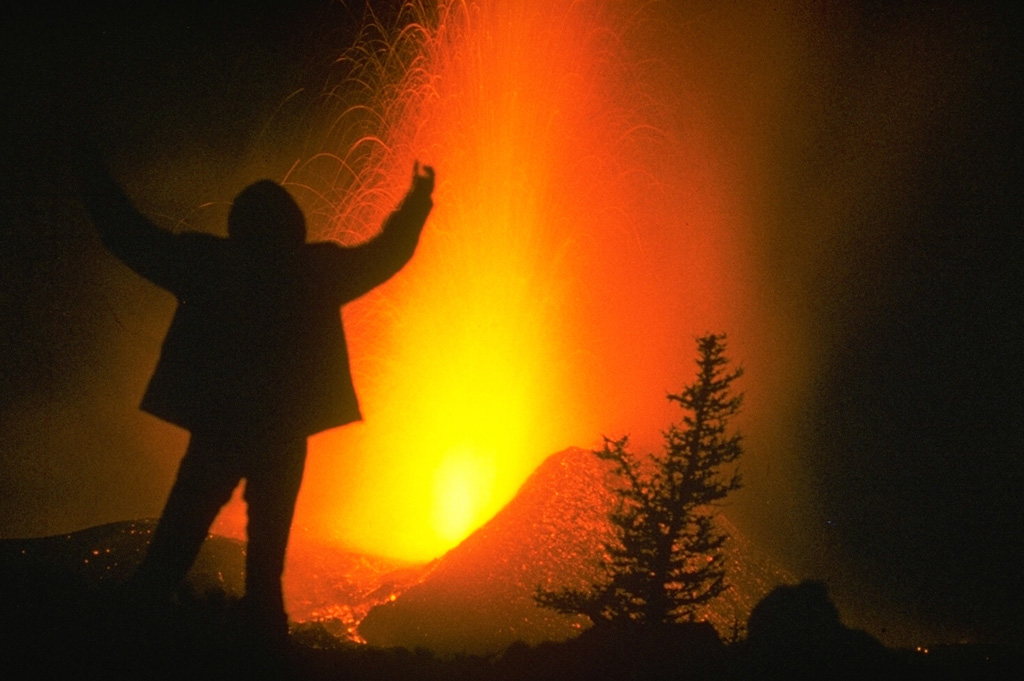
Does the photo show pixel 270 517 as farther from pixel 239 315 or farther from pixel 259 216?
pixel 259 216

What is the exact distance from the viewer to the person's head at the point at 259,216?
13.3 feet

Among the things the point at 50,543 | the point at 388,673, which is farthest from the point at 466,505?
the point at 388,673

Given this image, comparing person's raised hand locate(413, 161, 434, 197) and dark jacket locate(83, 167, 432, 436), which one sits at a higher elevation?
person's raised hand locate(413, 161, 434, 197)

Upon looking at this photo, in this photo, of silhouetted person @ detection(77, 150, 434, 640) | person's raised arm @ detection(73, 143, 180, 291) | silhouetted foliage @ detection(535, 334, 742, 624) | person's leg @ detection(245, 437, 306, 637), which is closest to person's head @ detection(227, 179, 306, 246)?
silhouetted person @ detection(77, 150, 434, 640)

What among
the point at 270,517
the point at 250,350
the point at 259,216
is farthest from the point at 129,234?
the point at 270,517

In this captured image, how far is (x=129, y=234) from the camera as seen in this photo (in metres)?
3.85

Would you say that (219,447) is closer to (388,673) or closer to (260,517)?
(260,517)

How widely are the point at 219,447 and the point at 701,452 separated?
1239 cm

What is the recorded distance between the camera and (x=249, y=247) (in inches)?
158

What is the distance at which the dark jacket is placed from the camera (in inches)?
153

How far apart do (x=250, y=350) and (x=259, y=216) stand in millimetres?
772

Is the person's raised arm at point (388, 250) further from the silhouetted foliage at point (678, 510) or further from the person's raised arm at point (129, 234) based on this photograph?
the silhouetted foliage at point (678, 510)

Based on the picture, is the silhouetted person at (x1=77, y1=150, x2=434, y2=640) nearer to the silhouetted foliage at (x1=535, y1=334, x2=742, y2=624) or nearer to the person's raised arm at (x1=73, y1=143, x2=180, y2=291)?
the person's raised arm at (x1=73, y1=143, x2=180, y2=291)

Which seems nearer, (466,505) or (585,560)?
(585,560)
